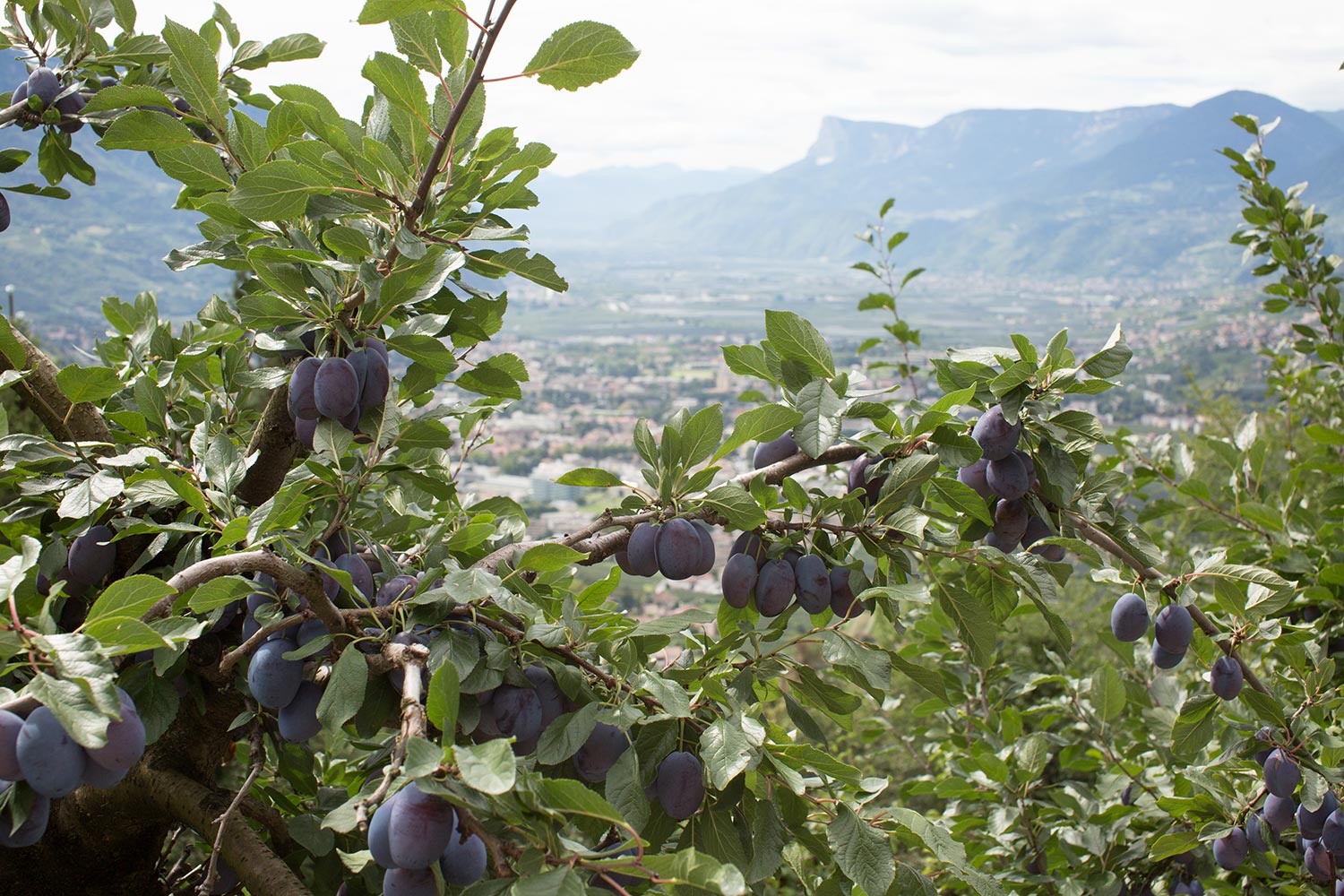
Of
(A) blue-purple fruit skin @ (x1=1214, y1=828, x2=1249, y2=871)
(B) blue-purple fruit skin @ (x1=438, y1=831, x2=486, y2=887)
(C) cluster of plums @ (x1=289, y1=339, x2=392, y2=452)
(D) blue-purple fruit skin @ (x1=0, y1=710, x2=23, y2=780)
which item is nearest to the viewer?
(D) blue-purple fruit skin @ (x1=0, y1=710, x2=23, y2=780)

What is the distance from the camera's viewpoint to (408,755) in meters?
0.83

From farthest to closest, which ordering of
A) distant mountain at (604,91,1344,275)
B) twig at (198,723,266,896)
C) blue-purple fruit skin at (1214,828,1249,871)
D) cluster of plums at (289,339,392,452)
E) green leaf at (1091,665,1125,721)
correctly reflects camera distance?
distant mountain at (604,91,1344,275)
green leaf at (1091,665,1125,721)
blue-purple fruit skin at (1214,828,1249,871)
cluster of plums at (289,339,392,452)
twig at (198,723,266,896)

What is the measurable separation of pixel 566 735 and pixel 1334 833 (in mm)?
1833

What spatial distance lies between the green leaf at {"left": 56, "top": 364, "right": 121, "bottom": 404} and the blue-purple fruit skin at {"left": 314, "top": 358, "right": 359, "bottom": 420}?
61cm

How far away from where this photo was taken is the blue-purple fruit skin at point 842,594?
57.4 inches

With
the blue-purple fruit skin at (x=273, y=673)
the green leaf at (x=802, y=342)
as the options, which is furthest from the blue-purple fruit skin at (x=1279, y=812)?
the blue-purple fruit skin at (x=273, y=673)

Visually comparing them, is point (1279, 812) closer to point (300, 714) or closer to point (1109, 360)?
point (1109, 360)

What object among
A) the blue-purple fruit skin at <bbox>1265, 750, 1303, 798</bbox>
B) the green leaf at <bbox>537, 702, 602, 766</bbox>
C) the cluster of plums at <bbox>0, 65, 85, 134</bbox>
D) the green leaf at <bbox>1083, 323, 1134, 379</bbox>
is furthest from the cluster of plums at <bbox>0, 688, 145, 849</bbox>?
the blue-purple fruit skin at <bbox>1265, 750, 1303, 798</bbox>

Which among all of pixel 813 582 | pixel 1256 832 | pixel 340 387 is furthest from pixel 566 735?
pixel 1256 832

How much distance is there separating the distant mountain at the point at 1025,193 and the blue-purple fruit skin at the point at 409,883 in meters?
120

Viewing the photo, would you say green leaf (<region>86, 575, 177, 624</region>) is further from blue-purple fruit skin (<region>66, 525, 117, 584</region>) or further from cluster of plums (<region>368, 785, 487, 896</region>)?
blue-purple fruit skin (<region>66, 525, 117, 584</region>)

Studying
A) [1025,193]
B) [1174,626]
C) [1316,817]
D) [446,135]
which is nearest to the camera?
[446,135]

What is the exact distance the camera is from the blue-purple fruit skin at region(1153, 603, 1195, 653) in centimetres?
174

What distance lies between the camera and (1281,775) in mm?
1856
